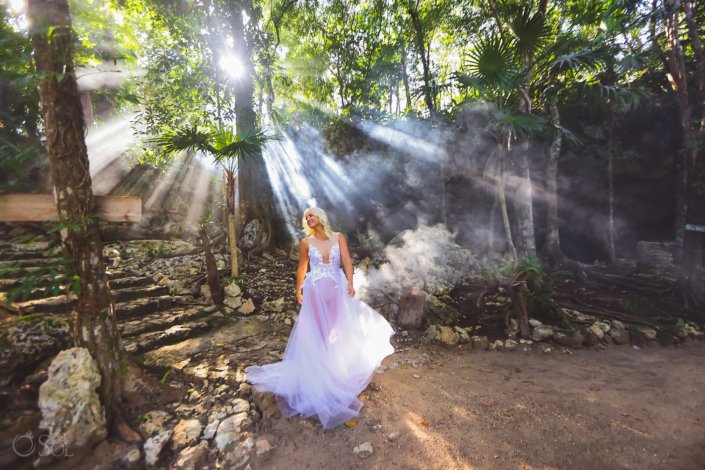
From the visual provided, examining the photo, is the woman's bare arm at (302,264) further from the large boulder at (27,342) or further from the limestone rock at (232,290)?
the limestone rock at (232,290)

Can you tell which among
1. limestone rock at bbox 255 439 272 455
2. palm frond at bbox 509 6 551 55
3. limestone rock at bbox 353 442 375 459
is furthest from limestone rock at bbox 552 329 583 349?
palm frond at bbox 509 6 551 55

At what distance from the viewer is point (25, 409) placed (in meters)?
2.31

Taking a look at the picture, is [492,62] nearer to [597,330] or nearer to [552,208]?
[597,330]

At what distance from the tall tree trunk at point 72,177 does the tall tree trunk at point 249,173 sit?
218 inches

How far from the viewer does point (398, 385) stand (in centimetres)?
357

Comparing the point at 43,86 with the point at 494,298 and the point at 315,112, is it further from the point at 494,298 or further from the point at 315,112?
the point at 315,112

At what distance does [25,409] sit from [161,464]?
1195mm

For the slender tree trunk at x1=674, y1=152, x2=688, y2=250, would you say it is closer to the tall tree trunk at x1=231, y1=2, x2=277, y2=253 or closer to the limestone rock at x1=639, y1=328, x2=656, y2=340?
the limestone rock at x1=639, y1=328, x2=656, y2=340

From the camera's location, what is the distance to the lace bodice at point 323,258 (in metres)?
3.48

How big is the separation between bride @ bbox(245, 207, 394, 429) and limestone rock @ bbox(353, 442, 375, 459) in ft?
1.10

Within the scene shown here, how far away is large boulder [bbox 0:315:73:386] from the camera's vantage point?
7.73 ft

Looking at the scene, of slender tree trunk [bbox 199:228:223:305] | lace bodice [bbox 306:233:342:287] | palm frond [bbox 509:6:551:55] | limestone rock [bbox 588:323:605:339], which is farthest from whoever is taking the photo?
slender tree trunk [bbox 199:228:223:305]

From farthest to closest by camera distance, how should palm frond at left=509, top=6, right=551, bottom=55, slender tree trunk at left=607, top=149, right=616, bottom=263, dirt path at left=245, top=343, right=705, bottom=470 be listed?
slender tree trunk at left=607, top=149, right=616, bottom=263 < palm frond at left=509, top=6, right=551, bottom=55 < dirt path at left=245, top=343, right=705, bottom=470

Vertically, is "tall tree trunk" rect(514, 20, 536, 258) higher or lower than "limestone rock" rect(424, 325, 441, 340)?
higher
